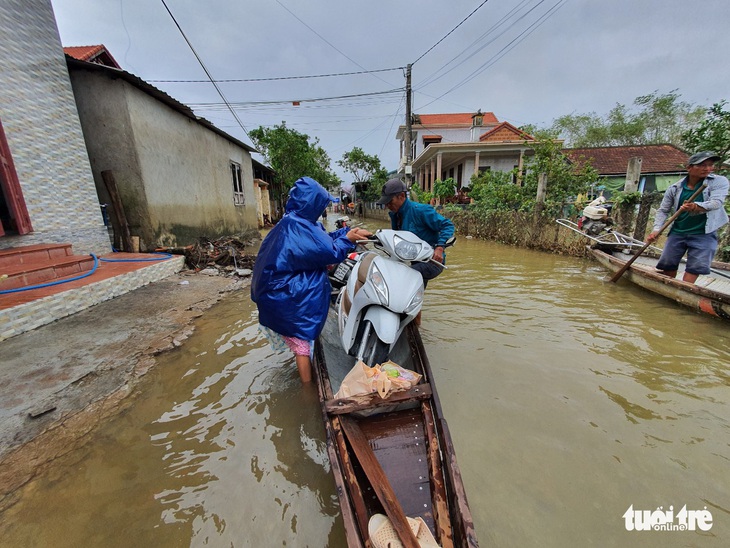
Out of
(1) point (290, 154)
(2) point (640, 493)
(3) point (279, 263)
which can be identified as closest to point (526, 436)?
(2) point (640, 493)

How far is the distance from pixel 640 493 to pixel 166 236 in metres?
8.72

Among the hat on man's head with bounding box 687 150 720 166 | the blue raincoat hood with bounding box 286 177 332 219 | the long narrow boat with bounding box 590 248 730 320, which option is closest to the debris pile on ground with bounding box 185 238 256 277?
the blue raincoat hood with bounding box 286 177 332 219

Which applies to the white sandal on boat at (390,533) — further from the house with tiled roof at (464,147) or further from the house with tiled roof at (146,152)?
the house with tiled roof at (464,147)

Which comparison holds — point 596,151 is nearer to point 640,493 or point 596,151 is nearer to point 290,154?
point 290,154

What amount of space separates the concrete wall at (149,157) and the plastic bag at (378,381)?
696cm

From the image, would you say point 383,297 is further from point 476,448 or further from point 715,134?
point 715,134

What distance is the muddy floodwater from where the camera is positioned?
1.66 m

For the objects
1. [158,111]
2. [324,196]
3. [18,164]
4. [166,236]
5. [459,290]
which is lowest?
[459,290]

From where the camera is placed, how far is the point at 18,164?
4.90 meters

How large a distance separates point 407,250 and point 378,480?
5.06 ft

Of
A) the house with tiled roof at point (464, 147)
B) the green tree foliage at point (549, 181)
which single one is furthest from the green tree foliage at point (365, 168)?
the green tree foliage at point (549, 181)

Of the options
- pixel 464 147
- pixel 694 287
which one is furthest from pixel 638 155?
pixel 694 287

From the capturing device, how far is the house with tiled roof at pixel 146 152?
6.24 meters

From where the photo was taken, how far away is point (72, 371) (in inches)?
112
